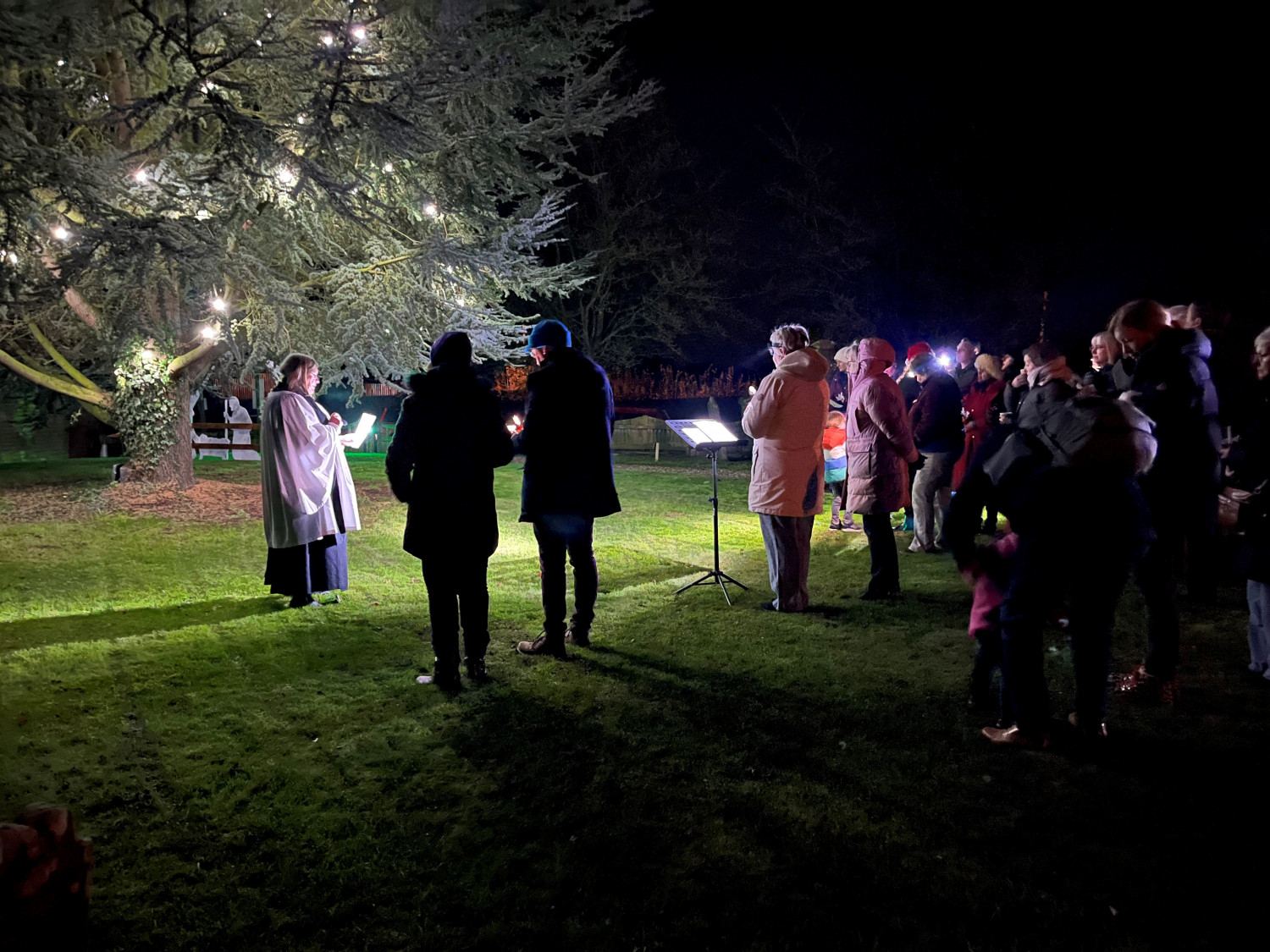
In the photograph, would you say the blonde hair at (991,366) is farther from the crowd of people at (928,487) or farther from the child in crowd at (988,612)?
the child in crowd at (988,612)

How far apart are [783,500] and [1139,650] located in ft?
8.17

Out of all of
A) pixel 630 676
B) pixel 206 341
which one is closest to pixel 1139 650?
pixel 630 676

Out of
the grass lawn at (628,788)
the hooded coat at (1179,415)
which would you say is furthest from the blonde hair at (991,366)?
the hooded coat at (1179,415)

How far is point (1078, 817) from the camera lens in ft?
9.90

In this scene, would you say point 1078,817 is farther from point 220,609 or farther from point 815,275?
point 815,275

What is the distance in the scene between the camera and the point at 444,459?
4254 mm

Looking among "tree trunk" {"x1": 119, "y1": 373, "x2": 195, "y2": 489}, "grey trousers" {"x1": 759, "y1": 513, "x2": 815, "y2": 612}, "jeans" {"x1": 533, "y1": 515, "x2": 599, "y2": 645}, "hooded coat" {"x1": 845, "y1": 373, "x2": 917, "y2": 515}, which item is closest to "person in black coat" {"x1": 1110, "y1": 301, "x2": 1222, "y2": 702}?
"hooded coat" {"x1": 845, "y1": 373, "x2": 917, "y2": 515}

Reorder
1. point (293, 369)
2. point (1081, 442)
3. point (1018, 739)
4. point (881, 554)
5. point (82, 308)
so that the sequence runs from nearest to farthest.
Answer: point (1081, 442), point (1018, 739), point (293, 369), point (881, 554), point (82, 308)

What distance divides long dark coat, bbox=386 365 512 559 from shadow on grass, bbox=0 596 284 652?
2633mm

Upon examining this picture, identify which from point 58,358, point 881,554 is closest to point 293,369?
point 881,554

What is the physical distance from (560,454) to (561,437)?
0.37 feet

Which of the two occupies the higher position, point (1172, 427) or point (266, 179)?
point (266, 179)

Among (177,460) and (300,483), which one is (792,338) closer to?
(300,483)

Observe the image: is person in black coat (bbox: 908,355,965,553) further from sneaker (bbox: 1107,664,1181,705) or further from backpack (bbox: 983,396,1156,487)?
backpack (bbox: 983,396,1156,487)
